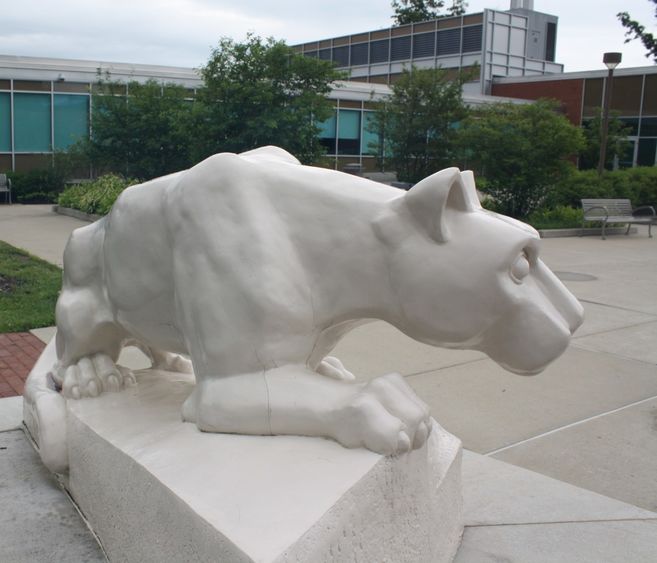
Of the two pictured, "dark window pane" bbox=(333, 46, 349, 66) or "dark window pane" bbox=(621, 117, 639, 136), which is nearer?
"dark window pane" bbox=(621, 117, 639, 136)

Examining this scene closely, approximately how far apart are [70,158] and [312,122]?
8.18 meters

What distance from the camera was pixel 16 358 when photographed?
589cm

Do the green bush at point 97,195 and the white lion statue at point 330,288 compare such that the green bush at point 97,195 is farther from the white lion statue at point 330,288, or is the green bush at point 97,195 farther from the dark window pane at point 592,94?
the dark window pane at point 592,94

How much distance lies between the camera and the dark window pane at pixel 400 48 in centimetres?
4022

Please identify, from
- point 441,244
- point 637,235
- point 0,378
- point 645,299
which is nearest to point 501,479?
point 441,244

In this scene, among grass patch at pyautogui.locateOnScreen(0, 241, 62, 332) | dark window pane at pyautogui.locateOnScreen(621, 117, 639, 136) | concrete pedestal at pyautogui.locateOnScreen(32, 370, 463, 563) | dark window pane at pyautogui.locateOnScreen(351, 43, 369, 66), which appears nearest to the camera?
concrete pedestal at pyautogui.locateOnScreen(32, 370, 463, 563)

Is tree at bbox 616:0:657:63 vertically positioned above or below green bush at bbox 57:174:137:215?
above

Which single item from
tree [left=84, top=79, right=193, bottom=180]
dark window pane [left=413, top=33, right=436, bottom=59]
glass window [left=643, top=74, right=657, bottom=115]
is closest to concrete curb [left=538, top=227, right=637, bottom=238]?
tree [left=84, top=79, right=193, bottom=180]

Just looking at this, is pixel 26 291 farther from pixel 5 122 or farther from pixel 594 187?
pixel 5 122

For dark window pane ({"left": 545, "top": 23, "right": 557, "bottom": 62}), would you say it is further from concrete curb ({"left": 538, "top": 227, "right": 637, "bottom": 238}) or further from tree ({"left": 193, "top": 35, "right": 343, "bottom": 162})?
tree ({"left": 193, "top": 35, "right": 343, "bottom": 162})

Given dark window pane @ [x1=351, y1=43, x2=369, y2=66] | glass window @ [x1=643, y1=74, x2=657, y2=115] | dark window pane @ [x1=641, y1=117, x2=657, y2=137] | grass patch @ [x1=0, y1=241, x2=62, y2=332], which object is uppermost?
dark window pane @ [x1=351, y1=43, x2=369, y2=66]

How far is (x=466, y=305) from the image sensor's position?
215 cm

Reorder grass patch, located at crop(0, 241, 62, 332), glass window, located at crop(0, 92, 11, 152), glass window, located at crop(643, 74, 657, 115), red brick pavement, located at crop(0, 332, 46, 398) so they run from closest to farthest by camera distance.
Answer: red brick pavement, located at crop(0, 332, 46, 398) → grass patch, located at crop(0, 241, 62, 332) → glass window, located at crop(0, 92, 11, 152) → glass window, located at crop(643, 74, 657, 115)

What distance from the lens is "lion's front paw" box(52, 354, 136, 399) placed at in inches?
115
